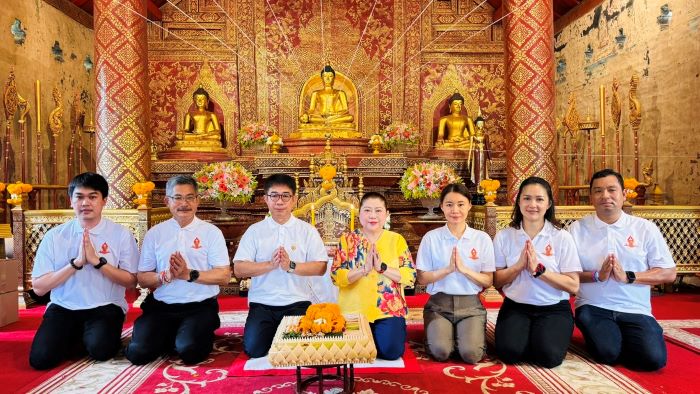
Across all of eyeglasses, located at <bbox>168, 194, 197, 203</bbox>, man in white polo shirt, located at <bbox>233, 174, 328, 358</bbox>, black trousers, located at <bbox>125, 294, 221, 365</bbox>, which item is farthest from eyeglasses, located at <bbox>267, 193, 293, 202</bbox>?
black trousers, located at <bbox>125, 294, 221, 365</bbox>

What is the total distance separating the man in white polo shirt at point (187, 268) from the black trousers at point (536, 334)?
69.0 inches

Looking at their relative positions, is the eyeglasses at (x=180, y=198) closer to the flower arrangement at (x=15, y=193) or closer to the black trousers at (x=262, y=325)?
the black trousers at (x=262, y=325)

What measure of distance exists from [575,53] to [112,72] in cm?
747

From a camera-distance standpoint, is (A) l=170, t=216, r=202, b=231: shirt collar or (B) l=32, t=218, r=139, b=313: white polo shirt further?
(A) l=170, t=216, r=202, b=231: shirt collar

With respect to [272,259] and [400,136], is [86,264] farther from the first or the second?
[400,136]

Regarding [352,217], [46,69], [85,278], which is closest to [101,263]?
[85,278]

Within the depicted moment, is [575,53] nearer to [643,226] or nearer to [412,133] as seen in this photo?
[412,133]

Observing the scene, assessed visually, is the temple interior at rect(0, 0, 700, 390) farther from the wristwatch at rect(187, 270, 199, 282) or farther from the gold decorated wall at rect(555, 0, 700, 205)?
the wristwatch at rect(187, 270, 199, 282)

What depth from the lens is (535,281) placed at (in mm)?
3709

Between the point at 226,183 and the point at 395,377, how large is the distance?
3823 mm

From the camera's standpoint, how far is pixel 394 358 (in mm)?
3594

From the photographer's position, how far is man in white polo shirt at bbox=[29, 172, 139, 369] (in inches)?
143

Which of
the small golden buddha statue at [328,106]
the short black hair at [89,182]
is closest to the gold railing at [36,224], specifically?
the short black hair at [89,182]

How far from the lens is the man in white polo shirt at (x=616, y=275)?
3543mm
